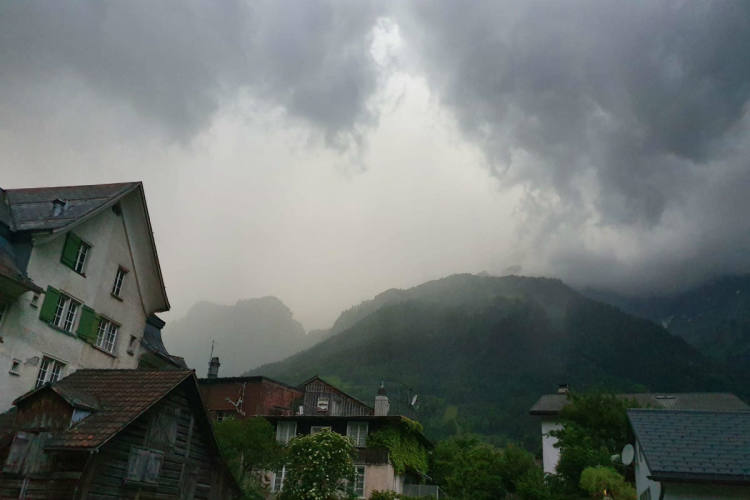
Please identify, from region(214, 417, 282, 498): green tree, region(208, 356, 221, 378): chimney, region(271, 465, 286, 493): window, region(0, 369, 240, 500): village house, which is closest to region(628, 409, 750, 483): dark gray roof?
region(0, 369, 240, 500): village house

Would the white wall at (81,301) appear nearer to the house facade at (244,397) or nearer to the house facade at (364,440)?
the house facade at (364,440)

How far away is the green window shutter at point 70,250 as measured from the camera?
21.0m

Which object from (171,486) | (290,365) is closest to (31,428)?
(171,486)

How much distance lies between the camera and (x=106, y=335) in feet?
78.3

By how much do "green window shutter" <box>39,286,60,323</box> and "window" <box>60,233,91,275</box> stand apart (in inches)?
49.8

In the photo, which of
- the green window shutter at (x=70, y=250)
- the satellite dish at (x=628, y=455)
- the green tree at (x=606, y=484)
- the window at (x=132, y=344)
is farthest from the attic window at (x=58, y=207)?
the green tree at (x=606, y=484)

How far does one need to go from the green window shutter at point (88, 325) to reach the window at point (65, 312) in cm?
29

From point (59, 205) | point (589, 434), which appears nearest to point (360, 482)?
point (589, 434)

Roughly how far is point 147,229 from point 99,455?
11483 millimetres

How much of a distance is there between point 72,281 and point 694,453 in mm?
22610

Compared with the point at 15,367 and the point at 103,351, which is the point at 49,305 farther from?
the point at 103,351

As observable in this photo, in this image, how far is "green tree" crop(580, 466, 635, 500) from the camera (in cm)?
2514

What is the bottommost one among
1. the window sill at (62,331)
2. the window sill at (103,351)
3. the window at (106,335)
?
the window sill at (103,351)

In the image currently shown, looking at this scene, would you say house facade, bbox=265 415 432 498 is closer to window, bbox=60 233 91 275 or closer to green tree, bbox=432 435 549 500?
green tree, bbox=432 435 549 500
